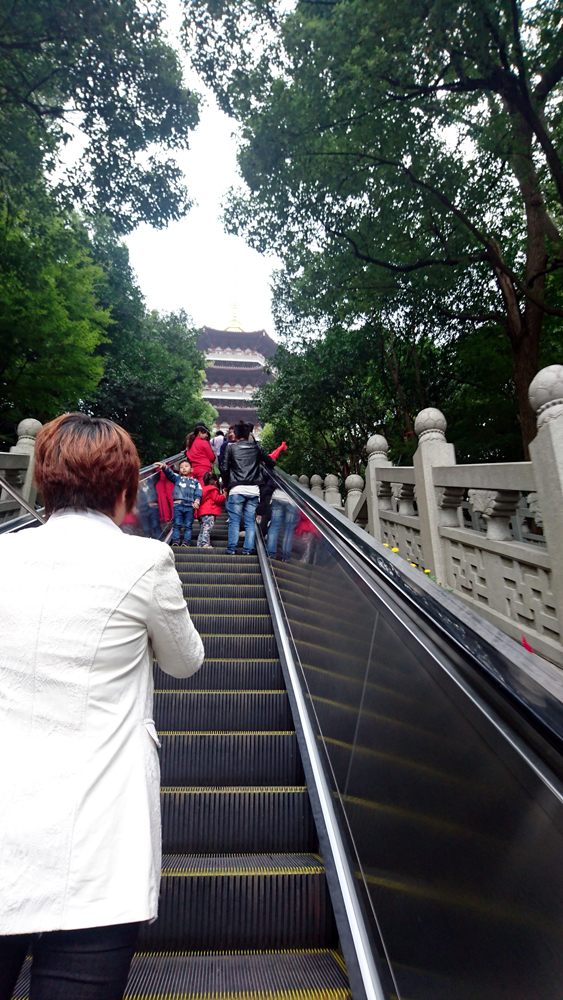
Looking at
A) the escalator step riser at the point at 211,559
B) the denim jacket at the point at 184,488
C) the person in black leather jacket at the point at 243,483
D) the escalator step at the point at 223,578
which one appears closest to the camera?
the escalator step at the point at 223,578

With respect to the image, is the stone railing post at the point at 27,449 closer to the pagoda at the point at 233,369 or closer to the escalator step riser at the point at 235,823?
the escalator step riser at the point at 235,823

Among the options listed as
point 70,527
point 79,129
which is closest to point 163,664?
point 70,527

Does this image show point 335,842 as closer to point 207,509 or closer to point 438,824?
point 438,824

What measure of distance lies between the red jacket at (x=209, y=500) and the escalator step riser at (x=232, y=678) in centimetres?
335

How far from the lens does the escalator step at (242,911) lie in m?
1.74

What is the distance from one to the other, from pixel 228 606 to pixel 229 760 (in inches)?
68.5

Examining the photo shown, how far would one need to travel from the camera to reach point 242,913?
179 cm

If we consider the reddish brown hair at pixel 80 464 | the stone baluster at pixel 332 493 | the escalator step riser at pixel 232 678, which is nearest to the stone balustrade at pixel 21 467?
the escalator step riser at pixel 232 678

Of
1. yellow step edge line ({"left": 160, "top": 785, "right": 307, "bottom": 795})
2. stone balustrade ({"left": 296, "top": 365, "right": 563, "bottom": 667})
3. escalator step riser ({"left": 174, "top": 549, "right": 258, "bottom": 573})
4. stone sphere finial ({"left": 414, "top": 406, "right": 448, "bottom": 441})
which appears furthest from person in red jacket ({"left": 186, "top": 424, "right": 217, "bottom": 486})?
yellow step edge line ({"left": 160, "top": 785, "right": 307, "bottom": 795})

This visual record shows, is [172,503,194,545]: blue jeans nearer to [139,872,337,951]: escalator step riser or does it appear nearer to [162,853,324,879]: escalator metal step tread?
[162,853,324,879]: escalator metal step tread

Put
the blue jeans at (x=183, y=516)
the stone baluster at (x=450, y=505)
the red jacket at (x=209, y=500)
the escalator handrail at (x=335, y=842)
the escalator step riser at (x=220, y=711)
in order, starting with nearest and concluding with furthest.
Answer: the escalator handrail at (x=335, y=842) < the escalator step riser at (x=220, y=711) < the stone baluster at (x=450, y=505) < the blue jeans at (x=183, y=516) < the red jacket at (x=209, y=500)

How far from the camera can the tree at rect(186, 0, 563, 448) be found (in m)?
5.64

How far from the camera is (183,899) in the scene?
1762 millimetres

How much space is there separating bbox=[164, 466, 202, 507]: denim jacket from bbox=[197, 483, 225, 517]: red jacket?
0.78 feet
